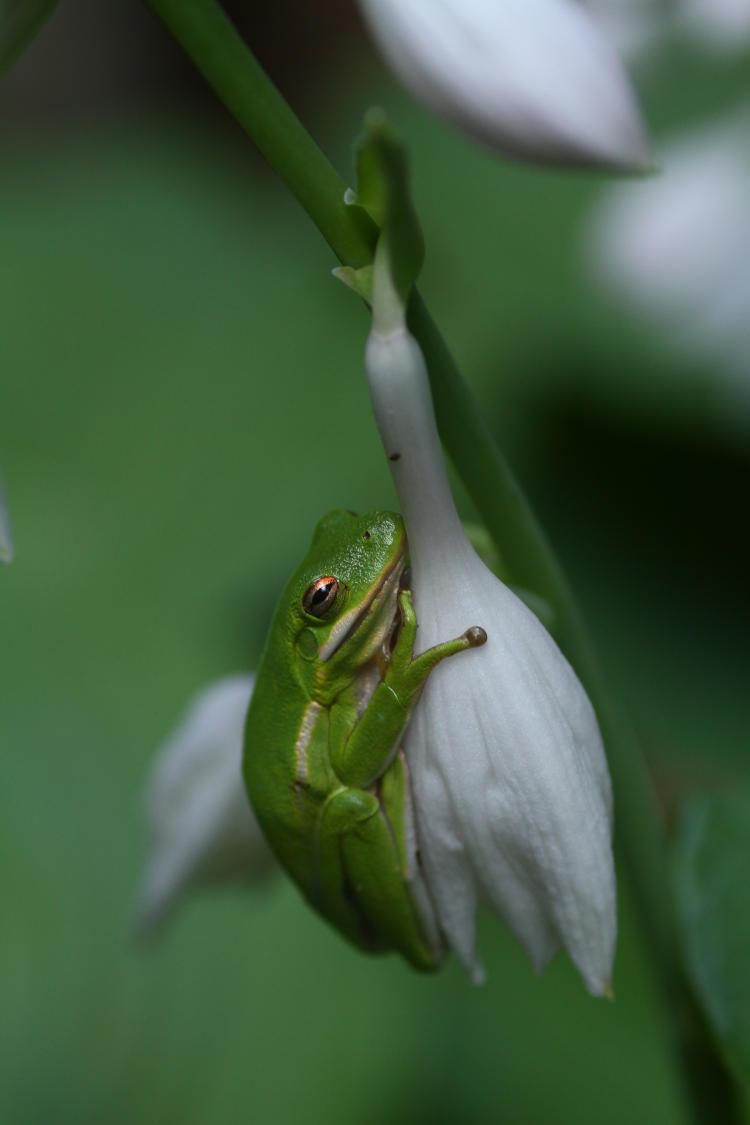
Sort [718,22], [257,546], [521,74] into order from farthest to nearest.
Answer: [718,22] → [257,546] → [521,74]

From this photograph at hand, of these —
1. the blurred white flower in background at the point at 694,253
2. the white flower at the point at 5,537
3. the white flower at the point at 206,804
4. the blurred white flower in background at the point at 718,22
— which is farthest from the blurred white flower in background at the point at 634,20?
the white flower at the point at 5,537

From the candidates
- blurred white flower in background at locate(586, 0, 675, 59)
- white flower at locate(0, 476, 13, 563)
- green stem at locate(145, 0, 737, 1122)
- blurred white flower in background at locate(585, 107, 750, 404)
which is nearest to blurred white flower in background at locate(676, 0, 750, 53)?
blurred white flower in background at locate(586, 0, 675, 59)

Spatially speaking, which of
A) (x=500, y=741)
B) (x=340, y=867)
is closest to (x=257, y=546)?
(x=340, y=867)

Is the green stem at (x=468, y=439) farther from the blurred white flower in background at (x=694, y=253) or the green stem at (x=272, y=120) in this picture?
the blurred white flower in background at (x=694, y=253)

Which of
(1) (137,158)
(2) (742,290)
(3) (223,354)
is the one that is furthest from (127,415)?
(2) (742,290)

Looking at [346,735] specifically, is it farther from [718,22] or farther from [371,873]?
[718,22]

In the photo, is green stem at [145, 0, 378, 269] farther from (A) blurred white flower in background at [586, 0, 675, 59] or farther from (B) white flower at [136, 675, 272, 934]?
(A) blurred white flower in background at [586, 0, 675, 59]
